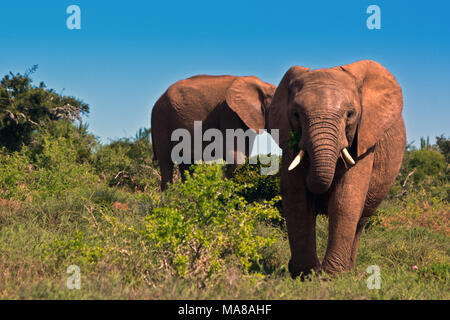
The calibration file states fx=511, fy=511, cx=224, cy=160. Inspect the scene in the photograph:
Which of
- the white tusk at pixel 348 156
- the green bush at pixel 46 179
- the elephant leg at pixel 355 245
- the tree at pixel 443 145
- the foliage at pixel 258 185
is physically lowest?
the elephant leg at pixel 355 245

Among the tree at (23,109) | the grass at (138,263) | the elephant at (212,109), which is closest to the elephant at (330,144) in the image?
the grass at (138,263)

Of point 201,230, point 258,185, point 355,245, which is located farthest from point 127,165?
point 201,230

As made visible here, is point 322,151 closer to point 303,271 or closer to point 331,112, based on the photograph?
point 331,112

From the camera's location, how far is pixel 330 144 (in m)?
5.07

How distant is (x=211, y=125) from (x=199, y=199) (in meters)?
5.70

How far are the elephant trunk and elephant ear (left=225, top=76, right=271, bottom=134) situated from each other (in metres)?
4.88

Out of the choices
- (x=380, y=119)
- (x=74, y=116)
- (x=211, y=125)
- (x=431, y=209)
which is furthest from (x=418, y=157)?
(x=380, y=119)

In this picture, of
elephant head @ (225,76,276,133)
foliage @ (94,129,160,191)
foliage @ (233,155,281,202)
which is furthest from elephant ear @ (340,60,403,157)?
foliage @ (94,129,160,191)

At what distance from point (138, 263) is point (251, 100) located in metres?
5.50

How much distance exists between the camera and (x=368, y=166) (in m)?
5.74

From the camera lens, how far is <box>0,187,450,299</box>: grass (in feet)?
15.1

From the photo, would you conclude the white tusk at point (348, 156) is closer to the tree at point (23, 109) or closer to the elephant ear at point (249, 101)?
the elephant ear at point (249, 101)

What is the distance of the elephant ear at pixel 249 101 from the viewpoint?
10109 millimetres

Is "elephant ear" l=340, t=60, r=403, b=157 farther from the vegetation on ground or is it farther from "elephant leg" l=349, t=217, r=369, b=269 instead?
"elephant leg" l=349, t=217, r=369, b=269
